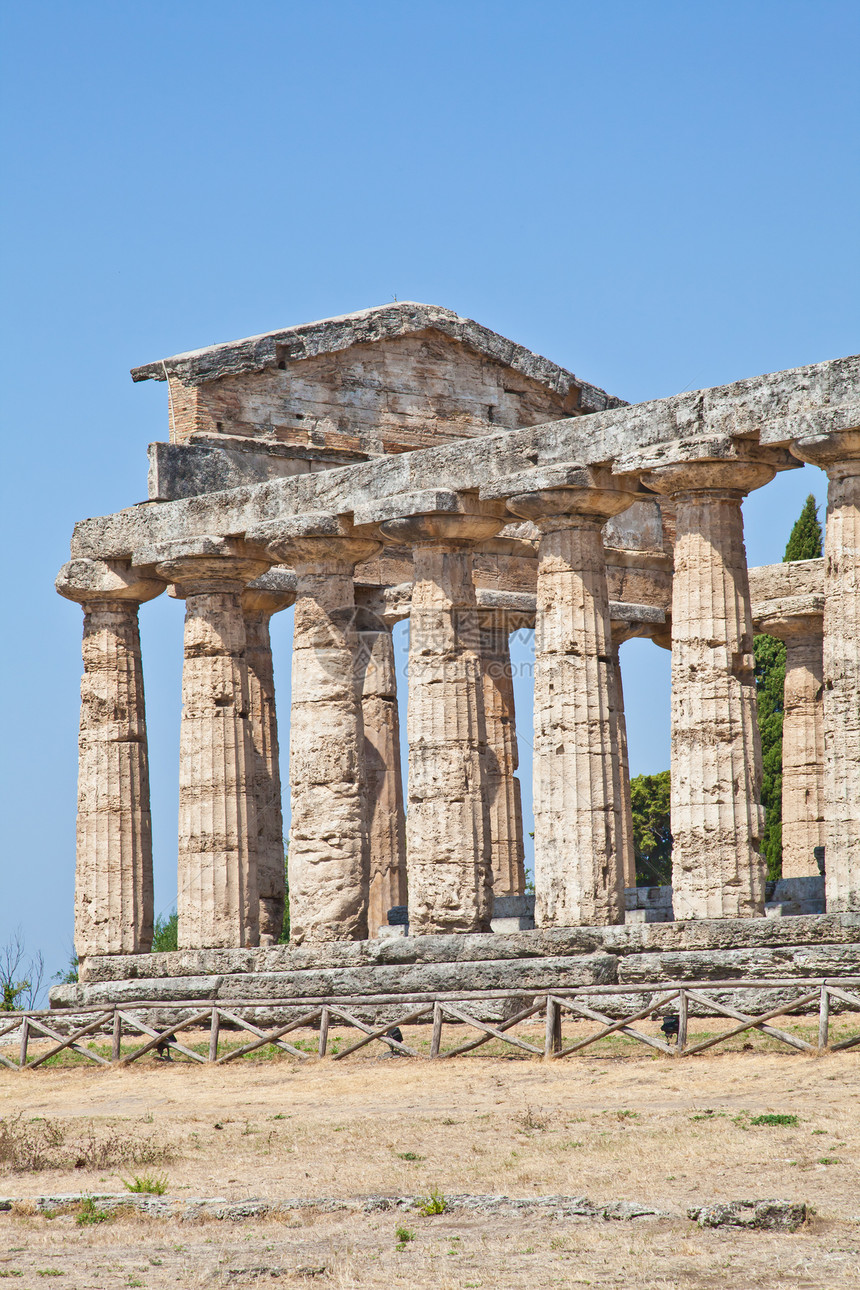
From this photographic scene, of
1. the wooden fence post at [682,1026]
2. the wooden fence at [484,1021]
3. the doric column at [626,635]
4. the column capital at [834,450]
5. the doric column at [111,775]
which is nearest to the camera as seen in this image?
the wooden fence at [484,1021]

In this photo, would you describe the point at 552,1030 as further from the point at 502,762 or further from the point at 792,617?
the point at 792,617

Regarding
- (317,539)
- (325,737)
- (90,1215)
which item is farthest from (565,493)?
(90,1215)

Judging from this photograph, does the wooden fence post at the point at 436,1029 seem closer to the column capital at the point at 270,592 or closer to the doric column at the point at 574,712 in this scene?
the doric column at the point at 574,712

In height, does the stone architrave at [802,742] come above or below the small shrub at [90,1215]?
above

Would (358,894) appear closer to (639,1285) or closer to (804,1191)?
(804,1191)

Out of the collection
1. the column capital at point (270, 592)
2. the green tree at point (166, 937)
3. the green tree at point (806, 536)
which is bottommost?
the green tree at point (166, 937)

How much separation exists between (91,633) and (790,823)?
15.5 meters

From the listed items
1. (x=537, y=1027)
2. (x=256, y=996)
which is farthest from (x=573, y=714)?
(x=256, y=996)

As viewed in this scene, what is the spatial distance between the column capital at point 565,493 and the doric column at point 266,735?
885 cm

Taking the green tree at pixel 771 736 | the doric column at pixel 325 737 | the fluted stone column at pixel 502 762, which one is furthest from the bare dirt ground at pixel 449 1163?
the green tree at pixel 771 736

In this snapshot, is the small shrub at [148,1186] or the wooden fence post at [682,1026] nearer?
the small shrub at [148,1186]

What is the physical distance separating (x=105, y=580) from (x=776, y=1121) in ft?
63.4

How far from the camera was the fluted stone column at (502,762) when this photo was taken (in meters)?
41.4

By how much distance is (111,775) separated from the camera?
3609 cm
